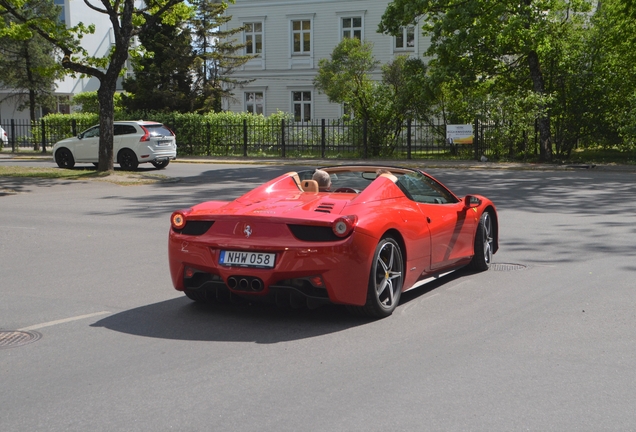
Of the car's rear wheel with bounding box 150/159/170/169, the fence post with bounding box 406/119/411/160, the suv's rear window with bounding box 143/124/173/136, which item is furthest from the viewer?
the fence post with bounding box 406/119/411/160

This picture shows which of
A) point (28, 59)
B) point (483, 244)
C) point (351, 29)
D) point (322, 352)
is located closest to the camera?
point (322, 352)

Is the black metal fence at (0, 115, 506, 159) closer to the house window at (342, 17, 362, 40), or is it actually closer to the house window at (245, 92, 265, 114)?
the house window at (342, 17, 362, 40)

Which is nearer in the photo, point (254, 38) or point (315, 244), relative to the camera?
point (315, 244)

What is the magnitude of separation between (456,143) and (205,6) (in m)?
18.3

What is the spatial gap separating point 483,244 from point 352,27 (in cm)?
4373

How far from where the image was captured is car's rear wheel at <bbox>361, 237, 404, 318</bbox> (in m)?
6.66

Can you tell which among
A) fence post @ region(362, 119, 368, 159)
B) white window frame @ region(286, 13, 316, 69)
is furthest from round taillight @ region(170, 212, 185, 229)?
white window frame @ region(286, 13, 316, 69)

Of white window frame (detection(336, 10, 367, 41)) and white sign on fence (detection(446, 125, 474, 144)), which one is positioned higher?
white window frame (detection(336, 10, 367, 41))

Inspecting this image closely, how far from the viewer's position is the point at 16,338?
6359 millimetres

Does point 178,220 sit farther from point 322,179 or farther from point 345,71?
point 345,71

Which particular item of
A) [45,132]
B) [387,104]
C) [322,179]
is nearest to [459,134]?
[387,104]

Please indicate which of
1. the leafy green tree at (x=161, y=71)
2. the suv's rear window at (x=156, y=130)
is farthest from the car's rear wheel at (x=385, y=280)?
the leafy green tree at (x=161, y=71)

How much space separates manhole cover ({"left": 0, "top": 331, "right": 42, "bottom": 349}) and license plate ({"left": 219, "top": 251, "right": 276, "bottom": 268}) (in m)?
1.54

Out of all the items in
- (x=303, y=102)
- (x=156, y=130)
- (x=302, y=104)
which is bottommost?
(x=156, y=130)
